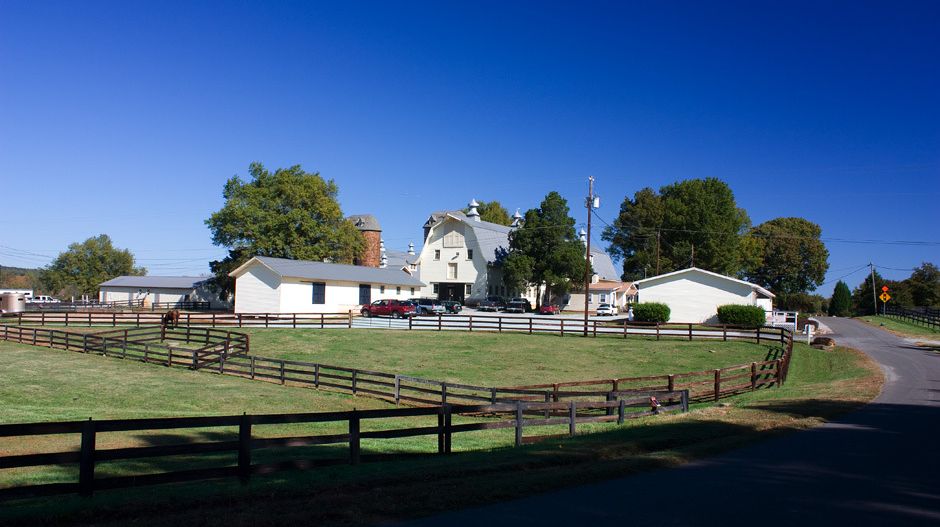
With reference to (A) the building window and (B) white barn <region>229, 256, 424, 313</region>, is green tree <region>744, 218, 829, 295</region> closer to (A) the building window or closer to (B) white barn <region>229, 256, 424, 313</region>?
(B) white barn <region>229, 256, 424, 313</region>

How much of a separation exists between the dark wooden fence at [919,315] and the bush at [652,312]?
22.0 meters

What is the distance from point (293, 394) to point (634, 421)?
1146 cm

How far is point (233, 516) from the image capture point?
6797 mm

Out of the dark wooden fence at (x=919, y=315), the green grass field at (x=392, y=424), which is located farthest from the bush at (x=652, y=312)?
the dark wooden fence at (x=919, y=315)

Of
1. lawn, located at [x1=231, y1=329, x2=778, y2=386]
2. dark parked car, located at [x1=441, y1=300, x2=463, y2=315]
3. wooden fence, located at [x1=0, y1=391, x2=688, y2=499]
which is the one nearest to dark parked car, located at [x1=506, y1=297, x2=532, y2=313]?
dark parked car, located at [x1=441, y1=300, x2=463, y2=315]

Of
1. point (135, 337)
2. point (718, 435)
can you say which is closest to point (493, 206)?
point (135, 337)

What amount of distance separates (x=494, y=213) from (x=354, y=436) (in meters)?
94.0

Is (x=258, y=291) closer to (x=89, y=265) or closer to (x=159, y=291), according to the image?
(x=159, y=291)

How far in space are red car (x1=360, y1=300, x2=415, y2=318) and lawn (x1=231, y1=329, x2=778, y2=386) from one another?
11.6 meters

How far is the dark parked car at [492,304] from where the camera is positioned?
6819 centimetres

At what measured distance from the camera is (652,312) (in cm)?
4803

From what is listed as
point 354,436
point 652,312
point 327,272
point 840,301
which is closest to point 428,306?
point 327,272

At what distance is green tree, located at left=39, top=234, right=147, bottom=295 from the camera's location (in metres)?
100

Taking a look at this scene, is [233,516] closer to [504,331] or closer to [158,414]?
[158,414]
